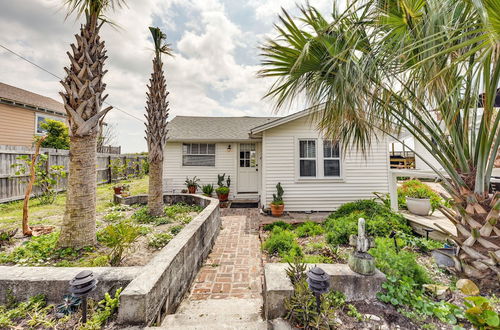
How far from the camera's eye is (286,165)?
7.11m

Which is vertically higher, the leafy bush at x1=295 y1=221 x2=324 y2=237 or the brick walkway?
the leafy bush at x1=295 y1=221 x2=324 y2=237

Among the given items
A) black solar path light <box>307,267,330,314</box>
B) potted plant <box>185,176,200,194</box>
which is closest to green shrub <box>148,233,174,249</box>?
black solar path light <box>307,267,330,314</box>

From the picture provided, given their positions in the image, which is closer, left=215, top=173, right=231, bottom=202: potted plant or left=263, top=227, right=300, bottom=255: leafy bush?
left=263, top=227, right=300, bottom=255: leafy bush

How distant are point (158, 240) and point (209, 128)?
7875mm

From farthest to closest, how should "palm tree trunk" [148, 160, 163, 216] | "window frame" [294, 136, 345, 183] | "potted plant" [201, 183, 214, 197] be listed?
"potted plant" [201, 183, 214, 197]
"window frame" [294, 136, 345, 183]
"palm tree trunk" [148, 160, 163, 216]

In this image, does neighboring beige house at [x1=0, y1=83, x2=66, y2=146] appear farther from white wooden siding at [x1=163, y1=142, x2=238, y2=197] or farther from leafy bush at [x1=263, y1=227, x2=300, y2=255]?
leafy bush at [x1=263, y1=227, x2=300, y2=255]

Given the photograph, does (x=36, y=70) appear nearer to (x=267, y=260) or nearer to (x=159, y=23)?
(x=159, y=23)

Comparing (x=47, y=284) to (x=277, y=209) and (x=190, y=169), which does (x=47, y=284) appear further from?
(x=190, y=169)

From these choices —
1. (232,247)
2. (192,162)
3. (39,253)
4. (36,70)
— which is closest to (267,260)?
(232,247)

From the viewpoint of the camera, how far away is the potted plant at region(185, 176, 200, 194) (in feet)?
29.9

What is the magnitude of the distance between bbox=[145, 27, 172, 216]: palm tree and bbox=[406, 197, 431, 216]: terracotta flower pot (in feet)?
22.0

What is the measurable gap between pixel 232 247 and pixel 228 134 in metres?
6.44

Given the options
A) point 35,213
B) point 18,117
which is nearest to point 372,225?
point 35,213

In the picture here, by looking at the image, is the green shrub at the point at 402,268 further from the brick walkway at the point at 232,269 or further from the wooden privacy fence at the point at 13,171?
the wooden privacy fence at the point at 13,171
